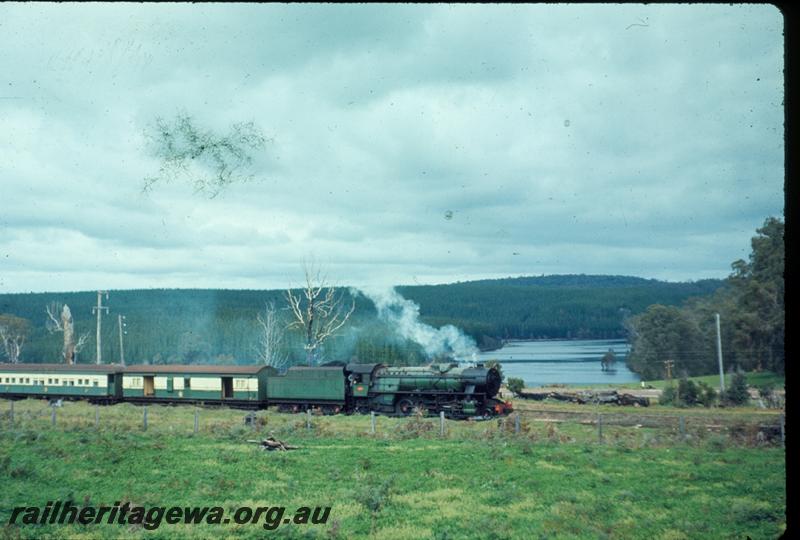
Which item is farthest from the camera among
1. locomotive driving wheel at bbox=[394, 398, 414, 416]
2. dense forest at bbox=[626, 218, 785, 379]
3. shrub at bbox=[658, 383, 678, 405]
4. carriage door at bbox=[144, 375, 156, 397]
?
dense forest at bbox=[626, 218, 785, 379]

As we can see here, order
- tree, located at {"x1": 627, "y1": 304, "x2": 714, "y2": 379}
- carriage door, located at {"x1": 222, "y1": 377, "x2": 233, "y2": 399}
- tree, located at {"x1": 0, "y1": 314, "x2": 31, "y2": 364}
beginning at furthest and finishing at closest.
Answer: tree, located at {"x1": 0, "y1": 314, "x2": 31, "y2": 364}
tree, located at {"x1": 627, "y1": 304, "x2": 714, "y2": 379}
carriage door, located at {"x1": 222, "y1": 377, "x2": 233, "y2": 399}

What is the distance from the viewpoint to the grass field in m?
11.9

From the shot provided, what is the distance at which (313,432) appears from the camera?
23.3 meters

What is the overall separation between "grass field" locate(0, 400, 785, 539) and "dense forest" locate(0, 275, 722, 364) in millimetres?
42969

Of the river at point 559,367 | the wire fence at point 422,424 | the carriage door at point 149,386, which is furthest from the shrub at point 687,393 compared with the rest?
the carriage door at point 149,386

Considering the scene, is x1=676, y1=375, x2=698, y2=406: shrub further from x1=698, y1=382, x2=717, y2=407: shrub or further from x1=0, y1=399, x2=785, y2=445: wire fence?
x1=0, y1=399, x2=785, y2=445: wire fence

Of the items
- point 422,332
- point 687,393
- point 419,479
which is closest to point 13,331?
point 422,332

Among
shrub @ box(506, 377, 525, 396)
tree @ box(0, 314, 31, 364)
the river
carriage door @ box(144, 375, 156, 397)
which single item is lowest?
the river

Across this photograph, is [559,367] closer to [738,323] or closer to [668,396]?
[738,323]

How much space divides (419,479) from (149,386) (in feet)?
91.3

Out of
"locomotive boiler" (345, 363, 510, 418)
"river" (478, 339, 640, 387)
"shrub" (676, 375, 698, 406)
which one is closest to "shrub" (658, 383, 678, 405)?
"shrub" (676, 375, 698, 406)

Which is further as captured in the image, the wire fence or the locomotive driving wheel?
the locomotive driving wheel

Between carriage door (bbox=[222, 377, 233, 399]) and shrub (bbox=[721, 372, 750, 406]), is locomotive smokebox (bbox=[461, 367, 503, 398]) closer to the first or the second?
carriage door (bbox=[222, 377, 233, 399])

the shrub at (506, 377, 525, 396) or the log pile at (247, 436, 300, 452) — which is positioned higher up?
the log pile at (247, 436, 300, 452)
